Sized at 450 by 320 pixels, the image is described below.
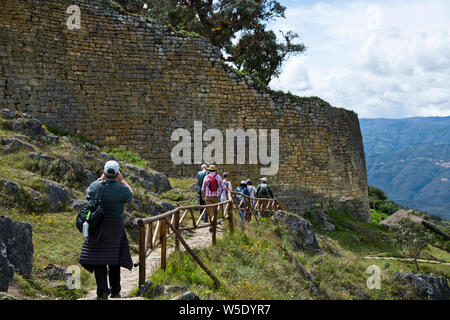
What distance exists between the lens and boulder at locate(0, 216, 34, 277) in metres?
6.01

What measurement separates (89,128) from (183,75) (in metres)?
4.47

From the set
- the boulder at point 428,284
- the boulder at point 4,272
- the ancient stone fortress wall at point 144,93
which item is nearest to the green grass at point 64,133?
the ancient stone fortress wall at point 144,93

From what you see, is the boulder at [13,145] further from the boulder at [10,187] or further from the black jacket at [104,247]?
the black jacket at [104,247]

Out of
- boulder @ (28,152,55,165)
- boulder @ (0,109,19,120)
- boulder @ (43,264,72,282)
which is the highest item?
boulder @ (0,109,19,120)

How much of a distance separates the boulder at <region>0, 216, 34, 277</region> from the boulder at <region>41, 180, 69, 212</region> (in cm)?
287

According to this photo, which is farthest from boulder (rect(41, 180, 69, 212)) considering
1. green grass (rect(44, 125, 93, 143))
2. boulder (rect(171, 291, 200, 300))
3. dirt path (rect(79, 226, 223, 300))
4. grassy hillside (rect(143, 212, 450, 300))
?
green grass (rect(44, 125, 93, 143))

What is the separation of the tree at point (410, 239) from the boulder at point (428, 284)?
3.96 metres

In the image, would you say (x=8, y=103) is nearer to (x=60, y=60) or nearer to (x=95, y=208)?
(x=60, y=60)

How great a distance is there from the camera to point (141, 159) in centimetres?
1634

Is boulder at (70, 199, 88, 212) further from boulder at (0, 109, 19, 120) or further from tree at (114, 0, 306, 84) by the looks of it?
tree at (114, 0, 306, 84)

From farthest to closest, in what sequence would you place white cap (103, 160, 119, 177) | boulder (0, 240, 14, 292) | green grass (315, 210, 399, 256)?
1. green grass (315, 210, 399, 256)
2. white cap (103, 160, 119, 177)
3. boulder (0, 240, 14, 292)

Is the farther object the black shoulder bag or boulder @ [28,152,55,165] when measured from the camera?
boulder @ [28,152,55,165]

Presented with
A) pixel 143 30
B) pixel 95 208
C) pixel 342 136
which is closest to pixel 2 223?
pixel 95 208

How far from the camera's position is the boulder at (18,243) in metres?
6.01
